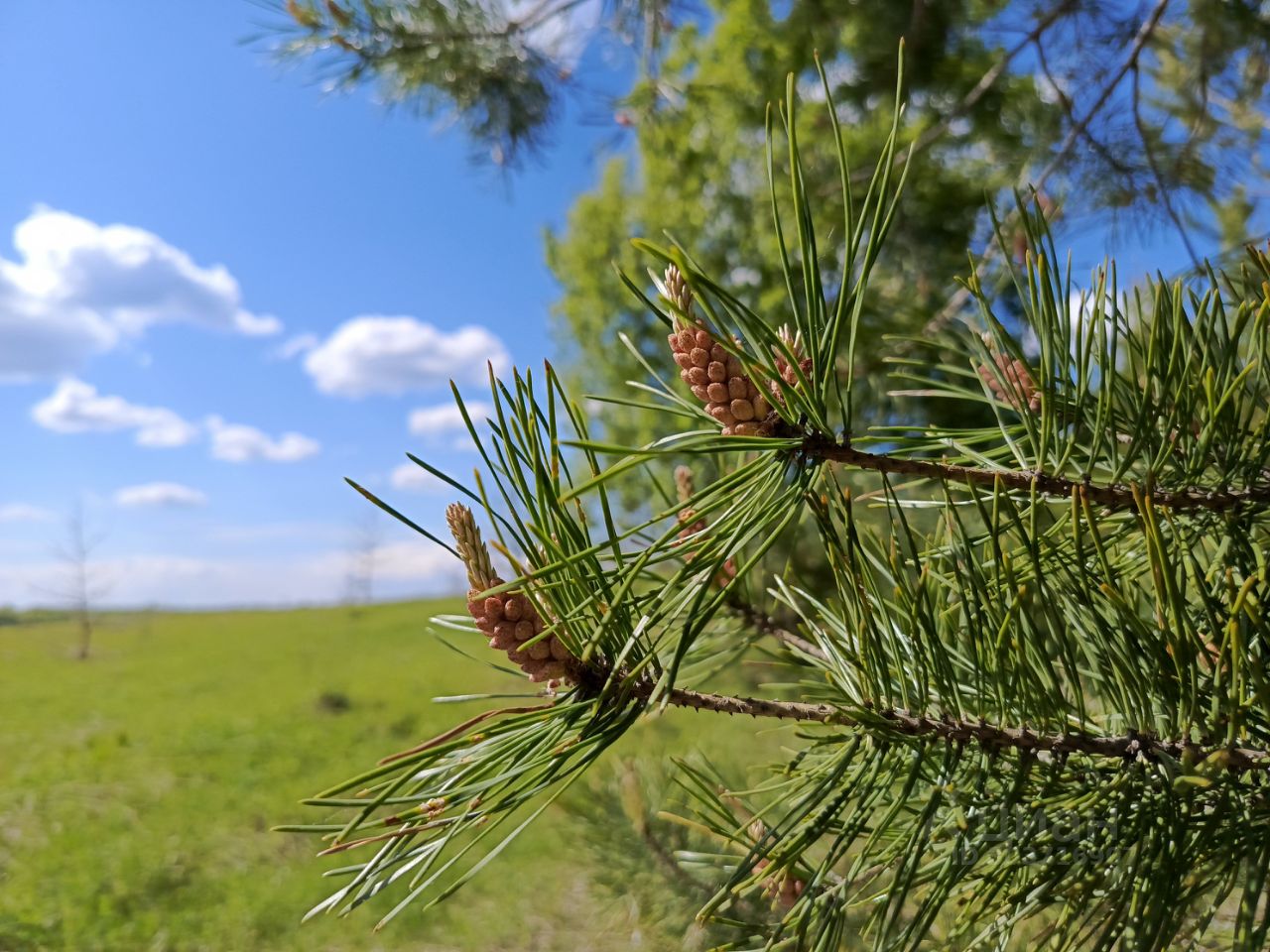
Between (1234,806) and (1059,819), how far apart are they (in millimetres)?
50

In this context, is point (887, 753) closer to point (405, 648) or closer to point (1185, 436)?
point (1185, 436)

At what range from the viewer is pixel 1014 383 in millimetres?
263

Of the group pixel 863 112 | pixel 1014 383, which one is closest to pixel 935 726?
pixel 1014 383

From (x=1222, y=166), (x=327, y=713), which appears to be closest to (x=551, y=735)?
(x=1222, y=166)

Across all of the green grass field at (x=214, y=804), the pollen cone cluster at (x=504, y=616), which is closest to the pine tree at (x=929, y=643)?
the pollen cone cluster at (x=504, y=616)

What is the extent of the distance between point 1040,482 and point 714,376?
11 centimetres

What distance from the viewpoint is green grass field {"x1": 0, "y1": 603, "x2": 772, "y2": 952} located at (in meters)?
1.72

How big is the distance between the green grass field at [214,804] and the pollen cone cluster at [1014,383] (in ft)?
1.67

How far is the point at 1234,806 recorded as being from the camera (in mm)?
217

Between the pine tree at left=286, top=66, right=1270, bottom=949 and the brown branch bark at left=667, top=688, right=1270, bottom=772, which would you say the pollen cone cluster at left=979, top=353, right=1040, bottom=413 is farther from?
the brown branch bark at left=667, top=688, right=1270, bottom=772

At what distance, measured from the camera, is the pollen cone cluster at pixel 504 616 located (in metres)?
0.21

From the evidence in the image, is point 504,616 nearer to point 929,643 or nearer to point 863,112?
point 929,643

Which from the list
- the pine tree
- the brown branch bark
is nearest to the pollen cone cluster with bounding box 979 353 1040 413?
the pine tree

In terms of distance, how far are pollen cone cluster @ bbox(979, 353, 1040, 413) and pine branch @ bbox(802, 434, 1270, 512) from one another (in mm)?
31
